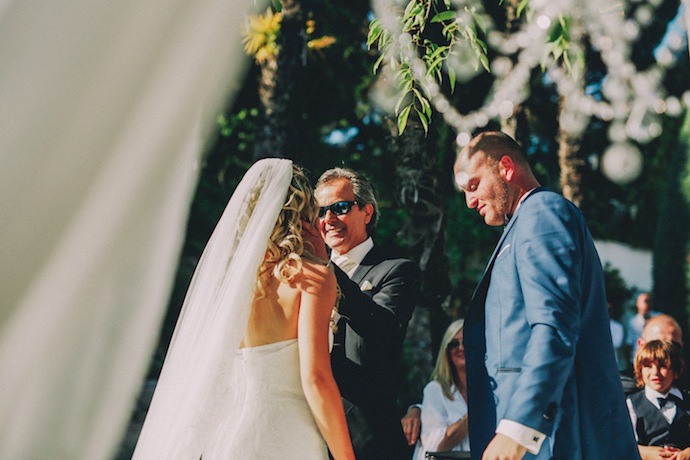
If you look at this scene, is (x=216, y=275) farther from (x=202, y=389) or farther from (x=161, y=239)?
(x=161, y=239)

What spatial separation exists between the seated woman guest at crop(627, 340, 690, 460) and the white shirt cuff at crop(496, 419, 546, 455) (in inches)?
96.7

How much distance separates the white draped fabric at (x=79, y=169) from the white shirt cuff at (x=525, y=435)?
4.25 ft

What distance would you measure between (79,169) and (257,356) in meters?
1.34

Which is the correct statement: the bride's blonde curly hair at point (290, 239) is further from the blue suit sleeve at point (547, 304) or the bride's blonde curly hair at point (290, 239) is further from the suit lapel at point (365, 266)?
the blue suit sleeve at point (547, 304)

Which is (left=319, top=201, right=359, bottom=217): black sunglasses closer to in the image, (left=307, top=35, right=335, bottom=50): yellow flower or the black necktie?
the black necktie

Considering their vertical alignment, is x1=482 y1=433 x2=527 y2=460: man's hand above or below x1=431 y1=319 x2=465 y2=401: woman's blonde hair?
below

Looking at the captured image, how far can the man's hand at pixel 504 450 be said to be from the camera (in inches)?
102

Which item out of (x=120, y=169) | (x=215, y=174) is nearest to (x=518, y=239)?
(x=120, y=169)

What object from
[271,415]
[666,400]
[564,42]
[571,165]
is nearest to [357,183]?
[564,42]

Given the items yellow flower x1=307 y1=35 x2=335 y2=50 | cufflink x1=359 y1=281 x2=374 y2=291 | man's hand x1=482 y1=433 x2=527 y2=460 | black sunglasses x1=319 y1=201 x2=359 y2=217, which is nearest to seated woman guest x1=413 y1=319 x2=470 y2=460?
cufflink x1=359 y1=281 x2=374 y2=291

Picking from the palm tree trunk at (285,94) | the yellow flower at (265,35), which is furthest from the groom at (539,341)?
the yellow flower at (265,35)

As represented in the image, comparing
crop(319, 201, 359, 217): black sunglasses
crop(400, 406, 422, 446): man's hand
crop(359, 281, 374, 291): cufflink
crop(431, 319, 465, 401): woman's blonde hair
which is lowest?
crop(400, 406, 422, 446): man's hand

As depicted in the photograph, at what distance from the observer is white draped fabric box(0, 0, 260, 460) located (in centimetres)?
178

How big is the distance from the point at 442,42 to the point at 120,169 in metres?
4.50
